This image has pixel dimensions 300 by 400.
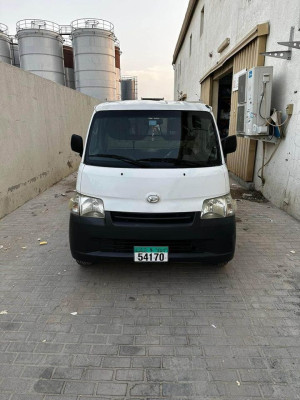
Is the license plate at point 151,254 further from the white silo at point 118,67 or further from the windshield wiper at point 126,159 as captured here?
the white silo at point 118,67

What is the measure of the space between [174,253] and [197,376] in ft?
4.22

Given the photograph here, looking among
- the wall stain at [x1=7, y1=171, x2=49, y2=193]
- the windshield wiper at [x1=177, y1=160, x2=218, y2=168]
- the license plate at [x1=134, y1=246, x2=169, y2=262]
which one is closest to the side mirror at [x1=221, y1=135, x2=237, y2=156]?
the windshield wiper at [x1=177, y1=160, x2=218, y2=168]

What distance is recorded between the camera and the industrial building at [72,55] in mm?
23656

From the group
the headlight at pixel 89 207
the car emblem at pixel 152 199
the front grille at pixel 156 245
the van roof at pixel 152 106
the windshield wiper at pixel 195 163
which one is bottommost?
the front grille at pixel 156 245

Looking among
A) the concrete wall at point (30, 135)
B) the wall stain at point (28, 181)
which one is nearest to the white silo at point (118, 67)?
the concrete wall at point (30, 135)

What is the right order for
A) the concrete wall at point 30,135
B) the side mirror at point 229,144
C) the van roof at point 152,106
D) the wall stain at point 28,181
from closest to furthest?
the van roof at point 152,106
the side mirror at point 229,144
the concrete wall at point 30,135
the wall stain at point 28,181

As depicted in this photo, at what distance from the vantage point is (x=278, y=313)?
3010 mm

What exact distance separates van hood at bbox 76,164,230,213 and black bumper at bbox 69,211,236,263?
0.17 metres

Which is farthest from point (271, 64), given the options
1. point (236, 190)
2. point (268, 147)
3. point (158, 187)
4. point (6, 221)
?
point (6, 221)

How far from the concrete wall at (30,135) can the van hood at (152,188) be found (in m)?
3.51

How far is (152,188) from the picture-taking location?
322 cm

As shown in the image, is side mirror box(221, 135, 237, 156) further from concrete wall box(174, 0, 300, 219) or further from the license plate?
concrete wall box(174, 0, 300, 219)

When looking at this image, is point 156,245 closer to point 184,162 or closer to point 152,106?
point 184,162

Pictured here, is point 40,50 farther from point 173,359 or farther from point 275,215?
point 173,359
